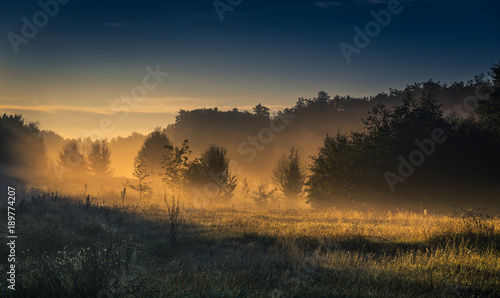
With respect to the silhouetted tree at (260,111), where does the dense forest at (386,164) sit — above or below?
below

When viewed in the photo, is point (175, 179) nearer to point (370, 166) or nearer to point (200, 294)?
point (370, 166)

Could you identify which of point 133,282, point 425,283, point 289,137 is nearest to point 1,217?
point 133,282

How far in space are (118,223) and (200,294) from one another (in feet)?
37.3

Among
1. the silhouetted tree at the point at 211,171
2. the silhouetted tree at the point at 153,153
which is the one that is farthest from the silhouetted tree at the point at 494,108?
the silhouetted tree at the point at 153,153

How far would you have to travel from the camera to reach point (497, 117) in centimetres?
2692

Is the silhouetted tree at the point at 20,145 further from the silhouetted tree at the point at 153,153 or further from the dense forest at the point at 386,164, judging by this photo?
the silhouetted tree at the point at 153,153

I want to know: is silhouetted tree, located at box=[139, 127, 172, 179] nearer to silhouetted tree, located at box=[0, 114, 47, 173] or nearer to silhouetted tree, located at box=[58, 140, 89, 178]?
silhouetted tree, located at box=[58, 140, 89, 178]

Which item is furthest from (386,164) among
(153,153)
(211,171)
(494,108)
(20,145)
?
(20,145)

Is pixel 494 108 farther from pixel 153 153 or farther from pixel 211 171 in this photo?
pixel 153 153

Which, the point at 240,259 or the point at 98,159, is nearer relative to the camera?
the point at 240,259

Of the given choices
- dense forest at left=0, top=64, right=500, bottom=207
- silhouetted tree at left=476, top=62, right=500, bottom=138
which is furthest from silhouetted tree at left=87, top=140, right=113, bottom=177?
silhouetted tree at left=476, top=62, right=500, bottom=138

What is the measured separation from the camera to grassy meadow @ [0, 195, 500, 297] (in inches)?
214

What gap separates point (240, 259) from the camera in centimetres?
952

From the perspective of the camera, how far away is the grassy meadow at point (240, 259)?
5438 millimetres
